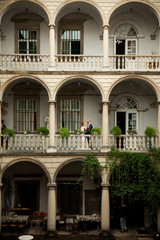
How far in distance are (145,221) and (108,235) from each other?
124 inches

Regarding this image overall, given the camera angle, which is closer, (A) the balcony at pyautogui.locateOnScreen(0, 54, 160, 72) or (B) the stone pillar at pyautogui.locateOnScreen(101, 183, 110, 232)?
(B) the stone pillar at pyautogui.locateOnScreen(101, 183, 110, 232)

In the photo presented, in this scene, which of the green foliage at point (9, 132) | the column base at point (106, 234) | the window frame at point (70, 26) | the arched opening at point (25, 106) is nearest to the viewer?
the column base at point (106, 234)

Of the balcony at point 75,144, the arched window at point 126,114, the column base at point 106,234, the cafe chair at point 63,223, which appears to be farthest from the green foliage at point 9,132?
the column base at point 106,234

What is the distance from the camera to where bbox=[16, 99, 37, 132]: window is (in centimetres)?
1848

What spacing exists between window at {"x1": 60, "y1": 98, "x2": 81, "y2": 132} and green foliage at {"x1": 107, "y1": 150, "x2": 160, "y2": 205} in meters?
3.46

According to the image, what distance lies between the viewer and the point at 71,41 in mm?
18656

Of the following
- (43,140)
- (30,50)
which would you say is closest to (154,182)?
(43,140)

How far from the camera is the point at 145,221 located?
18.0 meters

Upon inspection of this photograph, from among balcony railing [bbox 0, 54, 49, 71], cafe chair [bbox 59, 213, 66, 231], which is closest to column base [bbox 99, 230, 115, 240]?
cafe chair [bbox 59, 213, 66, 231]

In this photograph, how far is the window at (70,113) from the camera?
61.0 feet

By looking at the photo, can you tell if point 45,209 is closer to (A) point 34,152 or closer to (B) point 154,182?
(A) point 34,152

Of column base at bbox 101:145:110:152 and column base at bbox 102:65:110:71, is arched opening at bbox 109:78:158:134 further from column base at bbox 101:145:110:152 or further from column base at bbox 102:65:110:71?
column base at bbox 101:145:110:152

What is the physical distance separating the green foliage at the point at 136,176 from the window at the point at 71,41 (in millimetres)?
6743

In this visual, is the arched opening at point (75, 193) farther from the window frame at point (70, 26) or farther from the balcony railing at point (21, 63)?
the window frame at point (70, 26)
